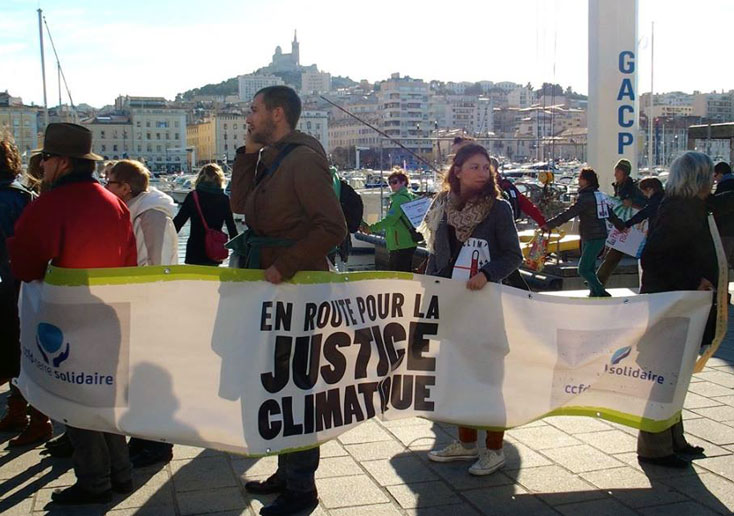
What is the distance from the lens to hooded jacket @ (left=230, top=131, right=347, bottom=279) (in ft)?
14.3

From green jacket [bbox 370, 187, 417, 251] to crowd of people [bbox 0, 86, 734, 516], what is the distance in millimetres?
5705

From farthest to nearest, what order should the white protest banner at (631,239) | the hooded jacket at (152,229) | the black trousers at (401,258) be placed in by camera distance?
the white protest banner at (631,239), the black trousers at (401,258), the hooded jacket at (152,229)

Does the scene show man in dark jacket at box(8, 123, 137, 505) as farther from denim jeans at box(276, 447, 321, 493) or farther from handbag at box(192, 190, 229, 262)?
handbag at box(192, 190, 229, 262)

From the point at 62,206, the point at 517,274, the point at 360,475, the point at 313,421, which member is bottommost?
the point at 360,475

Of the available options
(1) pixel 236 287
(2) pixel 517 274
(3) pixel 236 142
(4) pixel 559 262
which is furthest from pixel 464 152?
(3) pixel 236 142

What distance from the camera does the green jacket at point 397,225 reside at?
38.3 feet

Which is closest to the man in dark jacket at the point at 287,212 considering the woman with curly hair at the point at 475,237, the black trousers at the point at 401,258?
the woman with curly hair at the point at 475,237

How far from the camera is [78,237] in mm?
4434

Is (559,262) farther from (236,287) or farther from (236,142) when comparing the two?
(236,142)

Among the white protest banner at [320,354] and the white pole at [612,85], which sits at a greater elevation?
the white pole at [612,85]

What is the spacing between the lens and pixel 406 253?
11.9 meters

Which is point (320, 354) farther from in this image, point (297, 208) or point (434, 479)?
point (434, 479)

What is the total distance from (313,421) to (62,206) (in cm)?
168

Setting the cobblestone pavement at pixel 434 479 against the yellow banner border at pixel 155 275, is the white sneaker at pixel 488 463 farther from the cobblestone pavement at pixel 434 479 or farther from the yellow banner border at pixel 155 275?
the yellow banner border at pixel 155 275
